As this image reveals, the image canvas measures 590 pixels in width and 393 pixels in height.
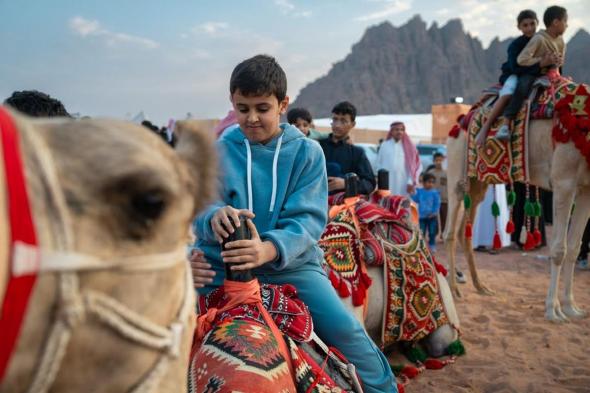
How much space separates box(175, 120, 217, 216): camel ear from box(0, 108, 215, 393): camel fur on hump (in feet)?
0.20

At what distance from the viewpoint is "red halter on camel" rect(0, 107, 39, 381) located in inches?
23.7

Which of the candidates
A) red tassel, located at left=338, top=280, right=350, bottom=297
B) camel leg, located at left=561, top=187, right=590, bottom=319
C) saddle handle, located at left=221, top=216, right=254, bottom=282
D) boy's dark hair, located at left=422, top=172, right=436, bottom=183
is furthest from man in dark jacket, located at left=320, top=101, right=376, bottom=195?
boy's dark hair, located at left=422, top=172, right=436, bottom=183

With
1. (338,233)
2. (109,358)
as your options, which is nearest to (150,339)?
(109,358)

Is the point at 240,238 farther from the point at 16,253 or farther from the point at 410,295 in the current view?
the point at 410,295

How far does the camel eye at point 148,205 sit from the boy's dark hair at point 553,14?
540cm

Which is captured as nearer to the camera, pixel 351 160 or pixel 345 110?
pixel 351 160

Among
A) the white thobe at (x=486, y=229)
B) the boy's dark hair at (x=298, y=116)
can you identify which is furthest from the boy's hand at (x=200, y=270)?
the white thobe at (x=486, y=229)

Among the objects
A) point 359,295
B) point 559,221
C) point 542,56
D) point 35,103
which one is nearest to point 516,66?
point 542,56

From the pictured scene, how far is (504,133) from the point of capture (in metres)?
5.13

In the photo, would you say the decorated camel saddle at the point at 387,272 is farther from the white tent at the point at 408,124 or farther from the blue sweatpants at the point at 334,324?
the white tent at the point at 408,124

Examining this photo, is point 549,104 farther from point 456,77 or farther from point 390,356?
point 456,77

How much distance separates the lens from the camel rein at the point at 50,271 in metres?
0.61

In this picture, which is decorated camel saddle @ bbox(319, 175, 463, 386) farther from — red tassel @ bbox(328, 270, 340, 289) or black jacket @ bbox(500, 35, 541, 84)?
black jacket @ bbox(500, 35, 541, 84)

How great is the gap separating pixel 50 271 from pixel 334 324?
4.76 feet
